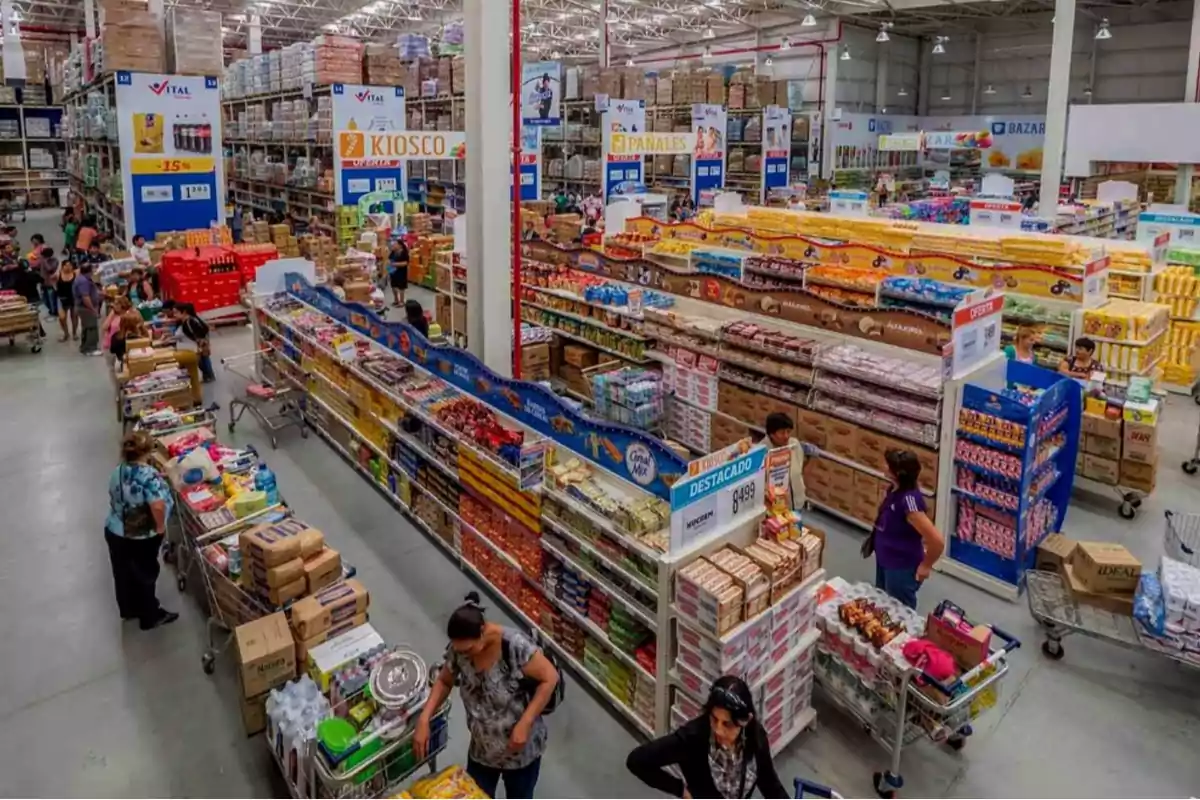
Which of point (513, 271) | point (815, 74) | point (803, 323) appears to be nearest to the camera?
point (513, 271)

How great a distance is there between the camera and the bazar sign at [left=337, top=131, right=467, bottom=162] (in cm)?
1322

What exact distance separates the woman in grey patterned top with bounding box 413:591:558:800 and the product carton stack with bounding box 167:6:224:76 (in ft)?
51.4

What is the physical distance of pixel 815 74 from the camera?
104 ft

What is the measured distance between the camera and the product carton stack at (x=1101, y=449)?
7.46 m

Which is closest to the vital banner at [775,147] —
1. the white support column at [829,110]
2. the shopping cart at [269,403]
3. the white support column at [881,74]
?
the white support column at [829,110]

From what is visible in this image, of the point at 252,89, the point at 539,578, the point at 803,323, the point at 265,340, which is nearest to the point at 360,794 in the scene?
the point at 539,578

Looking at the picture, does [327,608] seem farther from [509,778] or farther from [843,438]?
[843,438]

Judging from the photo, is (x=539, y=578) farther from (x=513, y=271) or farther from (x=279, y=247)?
(x=279, y=247)

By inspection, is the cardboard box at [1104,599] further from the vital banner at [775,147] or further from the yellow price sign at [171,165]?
the vital banner at [775,147]

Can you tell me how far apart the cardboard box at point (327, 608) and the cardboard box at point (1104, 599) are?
440cm

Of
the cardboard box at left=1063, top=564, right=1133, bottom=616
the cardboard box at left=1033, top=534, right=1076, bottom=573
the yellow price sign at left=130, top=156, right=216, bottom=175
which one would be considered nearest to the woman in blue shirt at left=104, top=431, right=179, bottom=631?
the cardboard box at left=1063, top=564, right=1133, bottom=616

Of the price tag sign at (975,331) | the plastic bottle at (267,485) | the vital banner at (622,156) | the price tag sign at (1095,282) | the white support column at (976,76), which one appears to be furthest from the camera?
the white support column at (976,76)

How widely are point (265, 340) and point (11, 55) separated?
11386mm

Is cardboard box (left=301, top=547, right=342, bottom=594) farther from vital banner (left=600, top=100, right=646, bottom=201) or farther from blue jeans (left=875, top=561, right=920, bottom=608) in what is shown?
vital banner (left=600, top=100, right=646, bottom=201)
